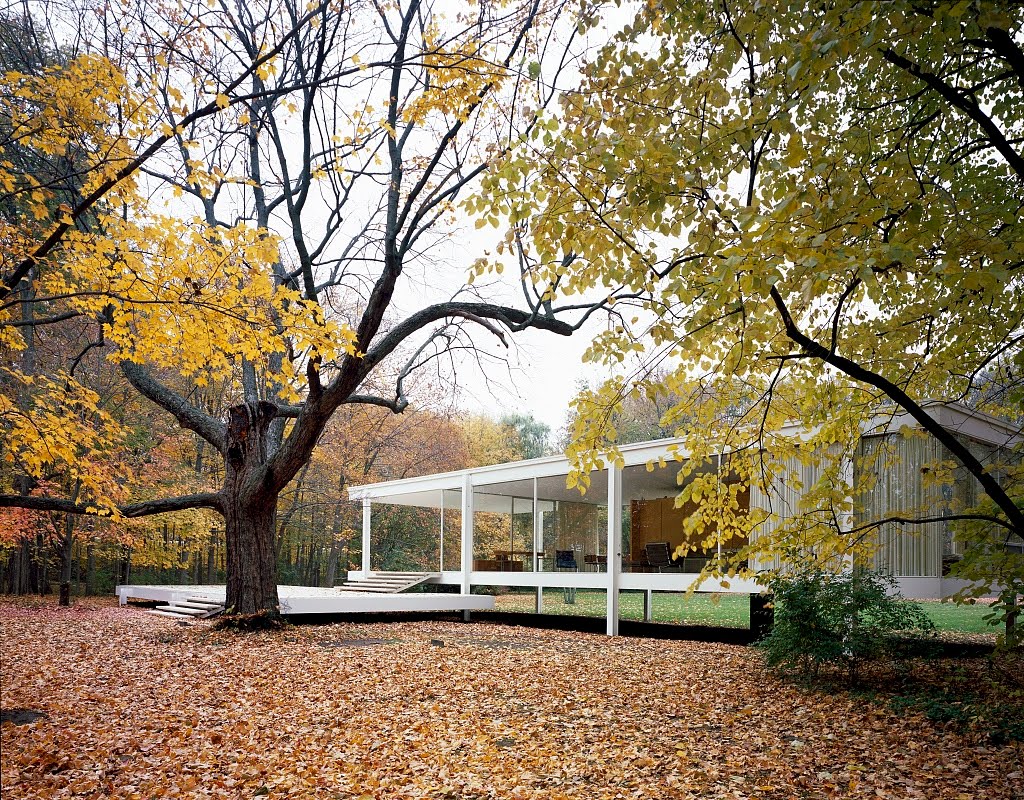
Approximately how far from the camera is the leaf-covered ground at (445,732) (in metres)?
4.70

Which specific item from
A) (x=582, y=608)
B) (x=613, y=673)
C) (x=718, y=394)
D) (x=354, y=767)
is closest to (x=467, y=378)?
(x=613, y=673)

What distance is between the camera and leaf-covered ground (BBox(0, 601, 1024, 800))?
4703mm

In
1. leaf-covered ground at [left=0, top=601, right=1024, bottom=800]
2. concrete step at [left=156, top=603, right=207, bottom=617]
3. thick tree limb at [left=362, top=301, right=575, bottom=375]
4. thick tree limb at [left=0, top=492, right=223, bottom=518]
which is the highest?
thick tree limb at [left=362, top=301, right=575, bottom=375]

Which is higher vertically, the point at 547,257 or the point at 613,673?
the point at 547,257

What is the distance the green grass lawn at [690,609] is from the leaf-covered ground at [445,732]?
1026 centimetres

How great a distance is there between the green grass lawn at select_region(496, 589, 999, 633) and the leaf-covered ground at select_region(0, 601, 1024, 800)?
1026 centimetres

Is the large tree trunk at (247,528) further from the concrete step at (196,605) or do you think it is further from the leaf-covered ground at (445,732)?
the concrete step at (196,605)

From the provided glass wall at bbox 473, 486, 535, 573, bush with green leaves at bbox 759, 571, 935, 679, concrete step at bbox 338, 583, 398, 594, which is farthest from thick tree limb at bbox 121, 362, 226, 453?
bush with green leaves at bbox 759, 571, 935, 679

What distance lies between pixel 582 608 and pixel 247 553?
17.0 m

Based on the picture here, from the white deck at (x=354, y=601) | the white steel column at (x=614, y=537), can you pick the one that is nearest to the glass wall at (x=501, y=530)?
the white deck at (x=354, y=601)

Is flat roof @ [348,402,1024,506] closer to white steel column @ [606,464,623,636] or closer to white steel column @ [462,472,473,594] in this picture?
white steel column @ [462,472,473,594]

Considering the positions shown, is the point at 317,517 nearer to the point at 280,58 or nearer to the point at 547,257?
the point at 280,58

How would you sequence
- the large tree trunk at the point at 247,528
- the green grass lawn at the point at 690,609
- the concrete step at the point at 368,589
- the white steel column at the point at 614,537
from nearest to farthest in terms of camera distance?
the large tree trunk at the point at 247,528 < the white steel column at the point at 614,537 < the concrete step at the point at 368,589 < the green grass lawn at the point at 690,609

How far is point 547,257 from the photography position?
181 inches
